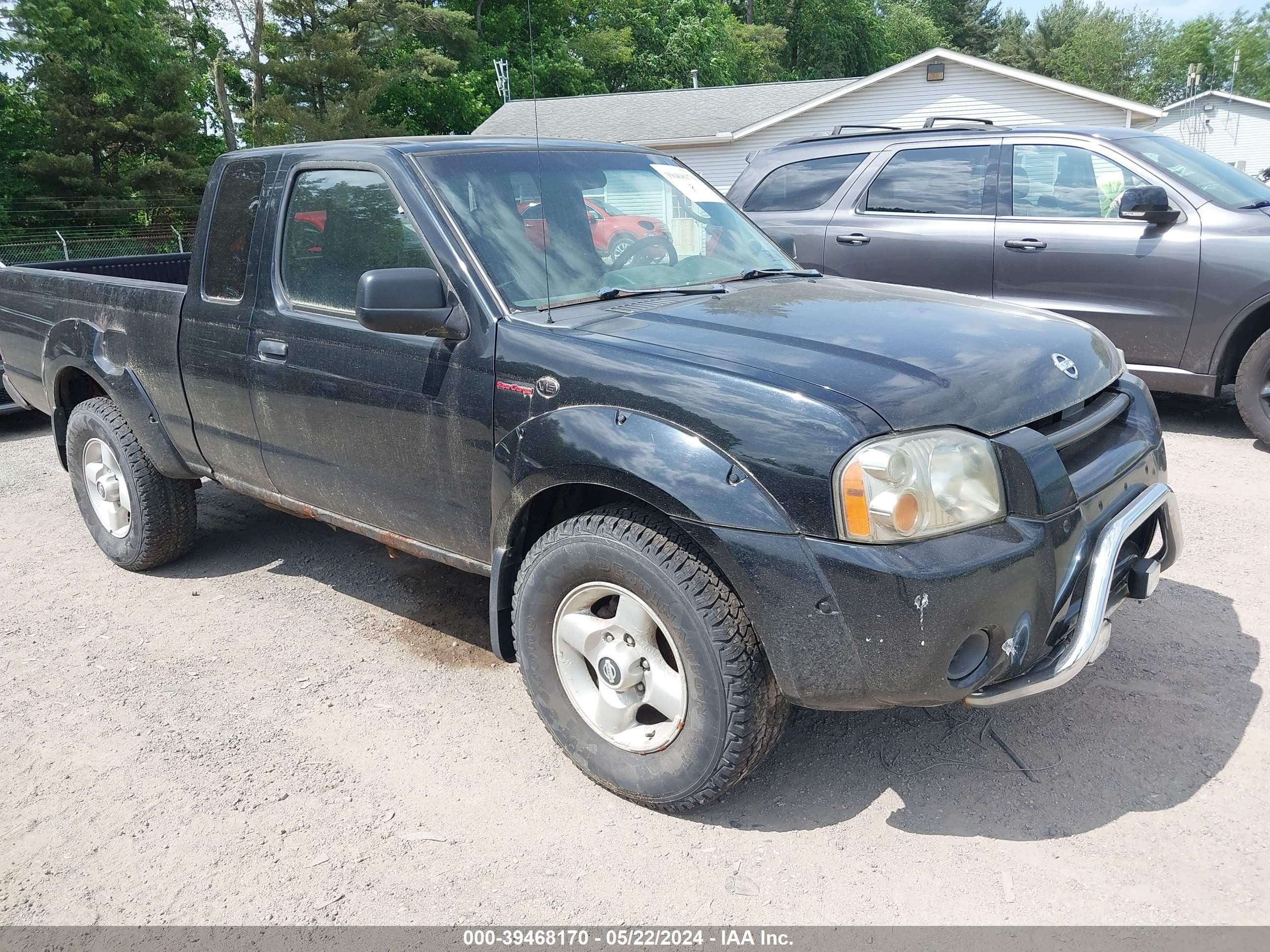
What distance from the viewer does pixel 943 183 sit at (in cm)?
731

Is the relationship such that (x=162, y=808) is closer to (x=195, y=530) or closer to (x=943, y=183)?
(x=195, y=530)

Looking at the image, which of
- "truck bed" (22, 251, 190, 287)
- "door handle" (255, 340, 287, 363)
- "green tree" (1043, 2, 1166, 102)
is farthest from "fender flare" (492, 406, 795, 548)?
"green tree" (1043, 2, 1166, 102)

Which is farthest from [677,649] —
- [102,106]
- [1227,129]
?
[1227,129]

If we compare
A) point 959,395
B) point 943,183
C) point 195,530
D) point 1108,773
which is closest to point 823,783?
point 1108,773

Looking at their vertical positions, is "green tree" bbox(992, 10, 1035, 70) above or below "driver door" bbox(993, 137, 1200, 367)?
above

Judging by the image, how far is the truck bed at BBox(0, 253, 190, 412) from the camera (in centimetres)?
444

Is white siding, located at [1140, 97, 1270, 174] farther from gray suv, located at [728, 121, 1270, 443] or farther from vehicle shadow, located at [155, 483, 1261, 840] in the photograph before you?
vehicle shadow, located at [155, 483, 1261, 840]

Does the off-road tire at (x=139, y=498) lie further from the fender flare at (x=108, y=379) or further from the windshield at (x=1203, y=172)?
the windshield at (x=1203, y=172)

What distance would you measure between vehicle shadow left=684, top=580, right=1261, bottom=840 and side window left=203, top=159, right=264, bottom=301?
276 cm

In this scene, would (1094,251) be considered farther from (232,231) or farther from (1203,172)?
(232,231)

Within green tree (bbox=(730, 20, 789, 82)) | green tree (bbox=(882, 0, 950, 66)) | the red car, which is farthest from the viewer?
green tree (bbox=(882, 0, 950, 66))

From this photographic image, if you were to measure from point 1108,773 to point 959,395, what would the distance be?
4.37ft

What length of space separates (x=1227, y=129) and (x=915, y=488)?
55.4 meters

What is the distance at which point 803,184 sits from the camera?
8.01m
